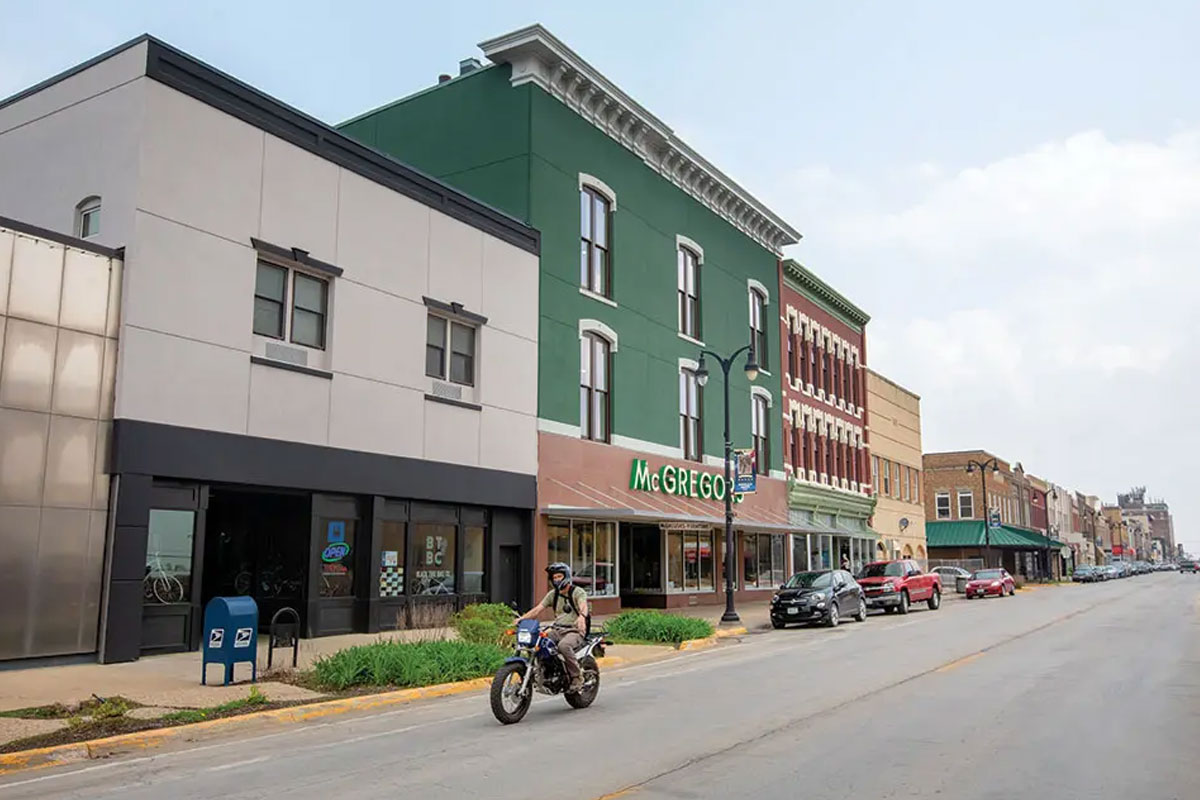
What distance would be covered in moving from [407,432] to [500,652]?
715 centimetres

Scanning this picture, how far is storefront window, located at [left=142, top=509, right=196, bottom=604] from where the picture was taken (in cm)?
1653

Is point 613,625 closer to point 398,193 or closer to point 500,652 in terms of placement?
point 500,652

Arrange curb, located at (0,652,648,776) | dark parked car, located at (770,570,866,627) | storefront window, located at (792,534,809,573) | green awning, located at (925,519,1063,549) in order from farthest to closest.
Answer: green awning, located at (925,519,1063,549)
storefront window, located at (792,534,809,573)
dark parked car, located at (770,570,866,627)
curb, located at (0,652,648,776)

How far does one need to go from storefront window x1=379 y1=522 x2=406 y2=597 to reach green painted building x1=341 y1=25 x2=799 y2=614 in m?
5.05

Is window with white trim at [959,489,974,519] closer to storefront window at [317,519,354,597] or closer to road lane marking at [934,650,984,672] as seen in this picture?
road lane marking at [934,650,984,672]

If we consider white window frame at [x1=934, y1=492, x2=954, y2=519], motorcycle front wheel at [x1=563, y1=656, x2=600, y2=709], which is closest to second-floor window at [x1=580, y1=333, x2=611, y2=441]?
motorcycle front wheel at [x1=563, y1=656, x2=600, y2=709]

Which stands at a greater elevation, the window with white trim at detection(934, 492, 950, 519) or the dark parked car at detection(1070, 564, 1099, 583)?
the window with white trim at detection(934, 492, 950, 519)

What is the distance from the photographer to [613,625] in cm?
2188

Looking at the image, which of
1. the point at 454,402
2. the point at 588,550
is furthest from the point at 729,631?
the point at 454,402

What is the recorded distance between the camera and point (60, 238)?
15500mm

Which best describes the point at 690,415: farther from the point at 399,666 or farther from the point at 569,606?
the point at 569,606

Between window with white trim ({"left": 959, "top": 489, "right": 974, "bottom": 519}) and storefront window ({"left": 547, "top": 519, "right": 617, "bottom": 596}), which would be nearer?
storefront window ({"left": 547, "top": 519, "right": 617, "bottom": 596})

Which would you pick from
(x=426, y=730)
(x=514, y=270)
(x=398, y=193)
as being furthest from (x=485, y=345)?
(x=426, y=730)

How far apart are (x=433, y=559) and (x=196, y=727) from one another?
1198 centimetres
